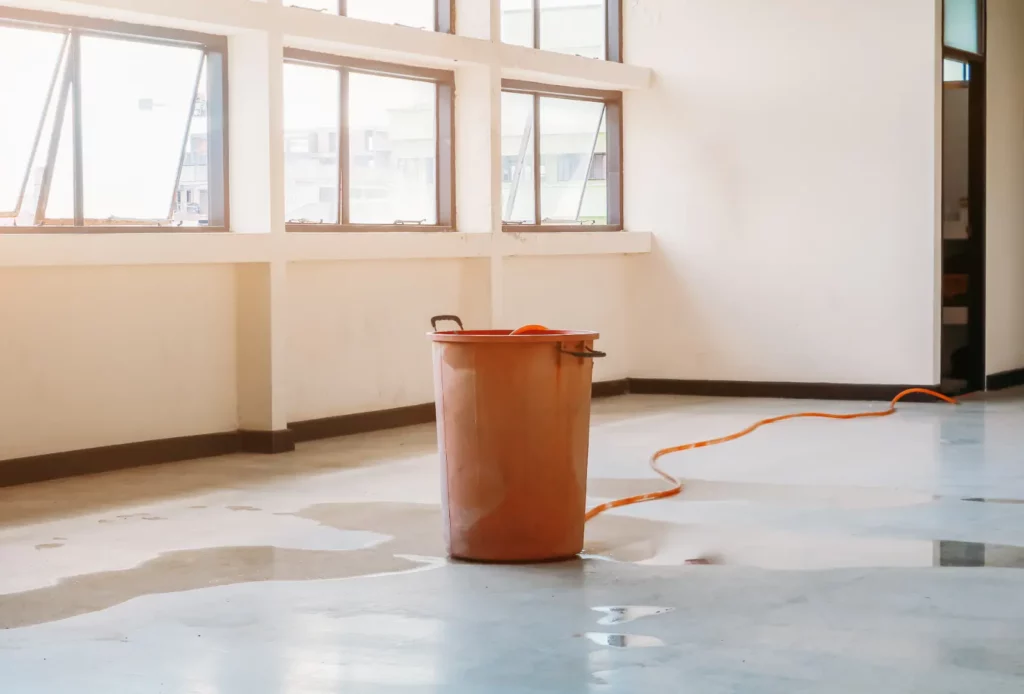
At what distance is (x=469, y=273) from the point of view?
9.16 m

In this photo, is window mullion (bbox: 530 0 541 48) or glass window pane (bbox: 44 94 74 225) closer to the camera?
glass window pane (bbox: 44 94 74 225)

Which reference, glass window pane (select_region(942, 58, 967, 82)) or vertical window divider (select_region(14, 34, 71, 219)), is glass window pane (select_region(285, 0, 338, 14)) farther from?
glass window pane (select_region(942, 58, 967, 82))

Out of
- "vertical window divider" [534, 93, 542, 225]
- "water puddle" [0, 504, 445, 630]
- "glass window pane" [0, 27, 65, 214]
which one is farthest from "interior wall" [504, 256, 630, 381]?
"water puddle" [0, 504, 445, 630]

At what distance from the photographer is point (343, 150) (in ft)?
27.1

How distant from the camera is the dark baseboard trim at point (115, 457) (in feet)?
20.9

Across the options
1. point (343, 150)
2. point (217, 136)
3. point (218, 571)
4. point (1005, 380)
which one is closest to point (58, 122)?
point (217, 136)

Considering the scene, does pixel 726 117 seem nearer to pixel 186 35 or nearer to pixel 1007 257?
pixel 1007 257

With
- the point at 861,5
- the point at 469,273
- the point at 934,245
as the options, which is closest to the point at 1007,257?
the point at 934,245

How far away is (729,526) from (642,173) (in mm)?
5751

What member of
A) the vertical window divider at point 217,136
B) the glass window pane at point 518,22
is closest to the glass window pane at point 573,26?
the glass window pane at point 518,22

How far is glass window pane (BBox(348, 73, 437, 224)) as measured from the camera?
27.6ft

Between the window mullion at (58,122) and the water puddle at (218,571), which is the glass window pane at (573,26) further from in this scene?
the water puddle at (218,571)

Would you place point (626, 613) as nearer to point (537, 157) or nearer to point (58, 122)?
point (58, 122)

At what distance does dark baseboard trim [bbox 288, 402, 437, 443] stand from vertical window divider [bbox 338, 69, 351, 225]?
121 centimetres
